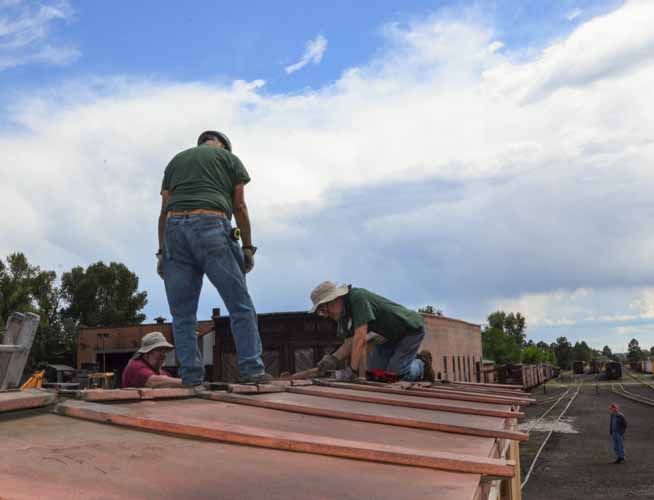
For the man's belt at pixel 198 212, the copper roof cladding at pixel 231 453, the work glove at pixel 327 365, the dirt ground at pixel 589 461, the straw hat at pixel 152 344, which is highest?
the man's belt at pixel 198 212

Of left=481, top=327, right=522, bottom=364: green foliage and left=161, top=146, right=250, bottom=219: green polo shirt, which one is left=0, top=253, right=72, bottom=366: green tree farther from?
left=481, top=327, right=522, bottom=364: green foliage

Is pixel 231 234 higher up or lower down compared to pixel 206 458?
higher up

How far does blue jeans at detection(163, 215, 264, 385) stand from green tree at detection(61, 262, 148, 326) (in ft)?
176

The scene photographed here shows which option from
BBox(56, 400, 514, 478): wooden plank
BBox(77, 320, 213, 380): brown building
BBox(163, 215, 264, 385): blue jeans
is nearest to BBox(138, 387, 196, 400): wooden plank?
BBox(56, 400, 514, 478): wooden plank

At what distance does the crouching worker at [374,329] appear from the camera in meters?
5.06

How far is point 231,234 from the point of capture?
13.4 ft

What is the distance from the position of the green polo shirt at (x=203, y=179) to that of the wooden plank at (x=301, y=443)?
76.0 inches

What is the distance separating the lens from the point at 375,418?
2.66 metres

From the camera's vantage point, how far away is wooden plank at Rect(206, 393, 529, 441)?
8.23 ft

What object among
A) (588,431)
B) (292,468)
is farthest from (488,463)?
(588,431)

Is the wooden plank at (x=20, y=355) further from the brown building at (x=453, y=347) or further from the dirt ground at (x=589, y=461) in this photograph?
the brown building at (x=453, y=347)

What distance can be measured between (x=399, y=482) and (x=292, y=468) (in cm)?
28

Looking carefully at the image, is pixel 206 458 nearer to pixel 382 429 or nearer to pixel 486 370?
pixel 382 429

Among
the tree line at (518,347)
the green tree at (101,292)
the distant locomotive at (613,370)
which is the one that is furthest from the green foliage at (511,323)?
the green tree at (101,292)
